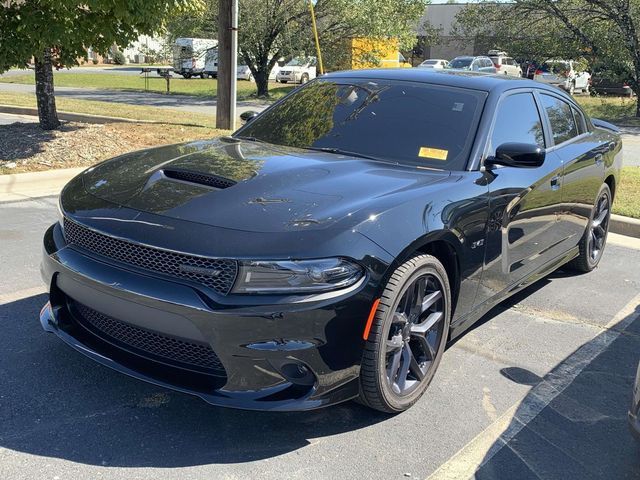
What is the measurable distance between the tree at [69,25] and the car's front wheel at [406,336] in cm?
634

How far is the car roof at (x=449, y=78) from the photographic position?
14.0 ft

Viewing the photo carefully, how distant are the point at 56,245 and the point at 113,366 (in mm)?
782

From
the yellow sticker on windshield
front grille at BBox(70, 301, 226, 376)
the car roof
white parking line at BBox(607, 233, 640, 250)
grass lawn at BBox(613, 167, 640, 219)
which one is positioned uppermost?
the car roof

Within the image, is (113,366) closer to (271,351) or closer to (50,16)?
(271,351)

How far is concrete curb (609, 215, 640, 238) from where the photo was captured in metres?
7.23

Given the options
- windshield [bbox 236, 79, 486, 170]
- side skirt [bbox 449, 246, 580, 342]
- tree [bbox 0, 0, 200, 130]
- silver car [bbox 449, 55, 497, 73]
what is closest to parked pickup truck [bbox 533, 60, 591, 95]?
silver car [bbox 449, 55, 497, 73]

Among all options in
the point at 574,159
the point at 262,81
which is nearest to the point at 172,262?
the point at 574,159

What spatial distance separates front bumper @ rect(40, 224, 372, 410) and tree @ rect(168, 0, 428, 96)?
21.5 meters

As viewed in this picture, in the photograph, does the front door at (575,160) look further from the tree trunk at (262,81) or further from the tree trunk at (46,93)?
the tree trunk at (262,81)

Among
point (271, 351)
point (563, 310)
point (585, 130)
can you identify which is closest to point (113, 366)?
point (271, 351)

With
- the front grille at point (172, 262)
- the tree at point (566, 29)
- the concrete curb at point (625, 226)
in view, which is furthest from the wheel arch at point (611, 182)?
the tree at point (566, 29)

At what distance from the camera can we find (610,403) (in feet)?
11.6

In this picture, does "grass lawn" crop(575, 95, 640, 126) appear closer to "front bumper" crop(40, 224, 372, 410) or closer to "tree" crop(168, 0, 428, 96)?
"tree" crop(168, 0, 428, 96)

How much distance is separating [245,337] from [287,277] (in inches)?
11.7
